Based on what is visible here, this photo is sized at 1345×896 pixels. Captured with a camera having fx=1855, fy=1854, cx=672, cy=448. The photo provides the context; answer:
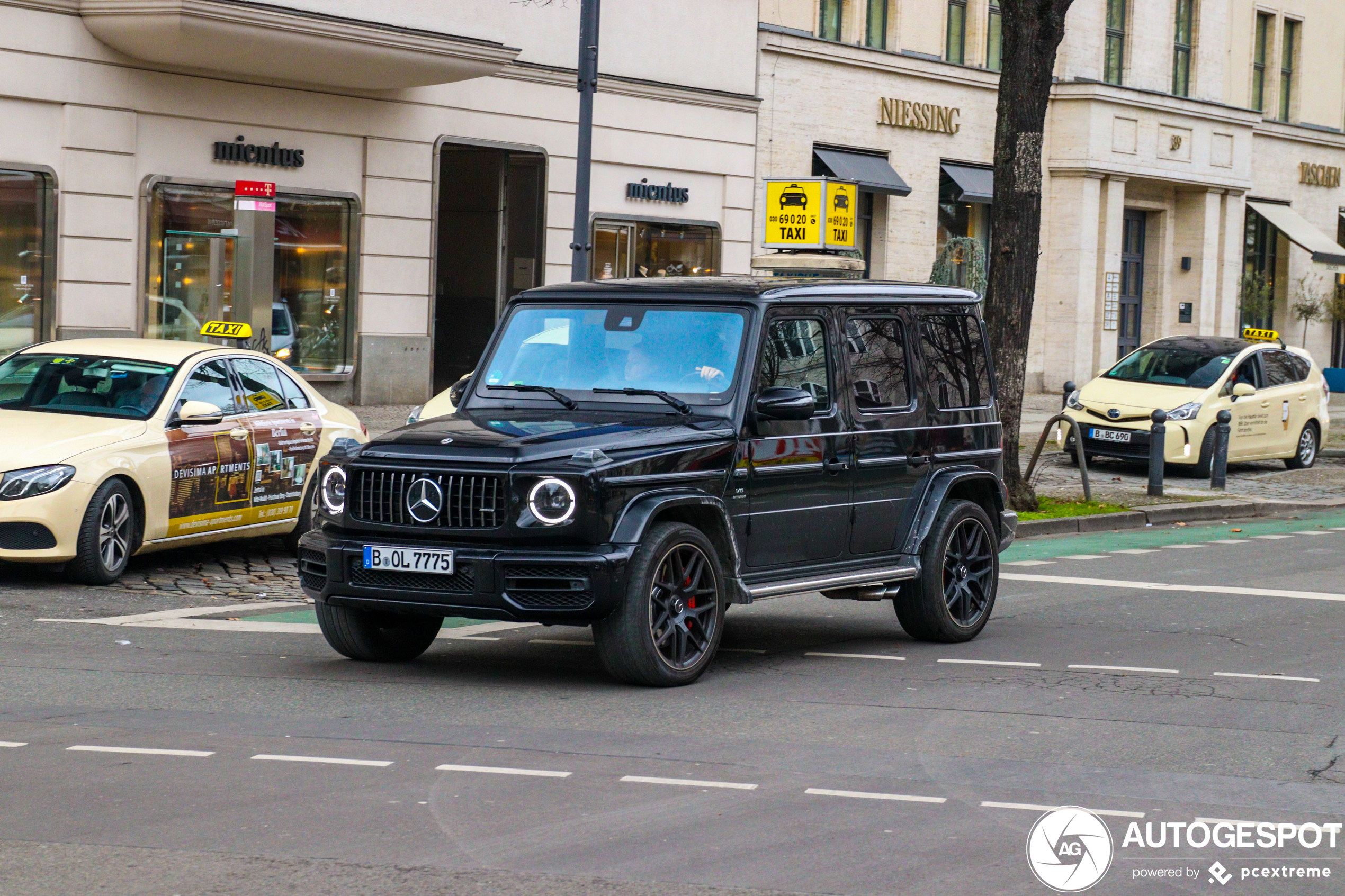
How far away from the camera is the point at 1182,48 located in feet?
127

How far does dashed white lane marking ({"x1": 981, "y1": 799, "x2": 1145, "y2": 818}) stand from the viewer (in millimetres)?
6117

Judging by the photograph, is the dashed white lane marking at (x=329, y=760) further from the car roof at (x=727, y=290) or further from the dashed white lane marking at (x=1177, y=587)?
the dashed white lane marking at (x=1177, y=587)

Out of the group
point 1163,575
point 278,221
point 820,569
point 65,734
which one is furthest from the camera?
point 278,221

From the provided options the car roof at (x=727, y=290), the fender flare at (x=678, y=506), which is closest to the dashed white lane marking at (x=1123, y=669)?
the fender flare at (x=678, y=506)

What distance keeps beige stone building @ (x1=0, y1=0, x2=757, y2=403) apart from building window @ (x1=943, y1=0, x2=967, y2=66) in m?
5.67

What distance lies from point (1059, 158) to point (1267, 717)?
29.1 m

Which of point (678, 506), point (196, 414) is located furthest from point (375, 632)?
point (196, 414)

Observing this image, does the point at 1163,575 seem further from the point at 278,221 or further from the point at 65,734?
the point at 278,221

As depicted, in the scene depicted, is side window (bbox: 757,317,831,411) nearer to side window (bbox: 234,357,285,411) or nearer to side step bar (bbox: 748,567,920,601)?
side step bar (bbox: 748,567,920,601)

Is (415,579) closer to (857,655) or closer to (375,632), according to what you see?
(375,632)

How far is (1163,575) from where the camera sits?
13633 mm

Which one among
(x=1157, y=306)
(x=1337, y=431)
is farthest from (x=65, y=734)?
(x=1157, y=306)

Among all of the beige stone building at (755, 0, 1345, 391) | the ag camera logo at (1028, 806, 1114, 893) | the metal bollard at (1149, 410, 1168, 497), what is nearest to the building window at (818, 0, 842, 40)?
the beige stone building at (755, 0, 1345, 391)
